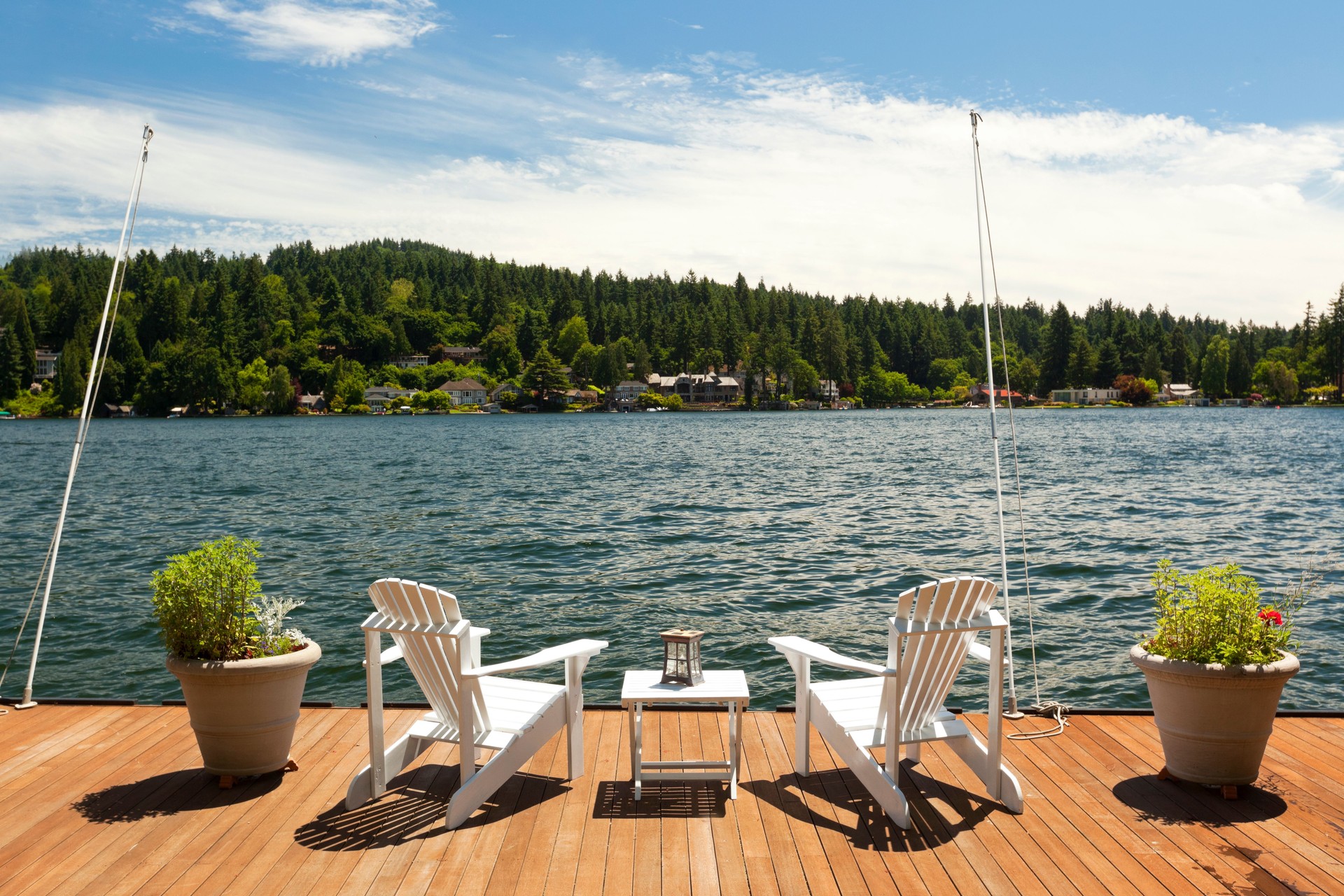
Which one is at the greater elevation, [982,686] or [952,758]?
[952,758]

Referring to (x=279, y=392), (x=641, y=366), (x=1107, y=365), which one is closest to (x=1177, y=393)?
(x=1107, y=365)

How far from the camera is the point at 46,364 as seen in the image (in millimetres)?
102312

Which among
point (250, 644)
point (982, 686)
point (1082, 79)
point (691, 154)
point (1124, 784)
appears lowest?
point (982, 686)

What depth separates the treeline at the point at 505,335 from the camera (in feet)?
317

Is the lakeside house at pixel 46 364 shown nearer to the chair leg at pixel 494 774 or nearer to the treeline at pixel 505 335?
the treeline at pixel 505 335

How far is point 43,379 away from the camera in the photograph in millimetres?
101250

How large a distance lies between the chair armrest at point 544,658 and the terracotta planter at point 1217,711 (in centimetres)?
243

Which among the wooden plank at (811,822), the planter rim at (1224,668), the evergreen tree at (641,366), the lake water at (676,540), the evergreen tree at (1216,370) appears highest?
the evergreen tree at (641,366)

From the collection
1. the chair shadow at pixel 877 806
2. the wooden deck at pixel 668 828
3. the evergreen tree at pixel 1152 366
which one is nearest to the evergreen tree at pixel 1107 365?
the evergreen tree at pixel 1152 366

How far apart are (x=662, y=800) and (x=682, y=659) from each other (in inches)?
24.9

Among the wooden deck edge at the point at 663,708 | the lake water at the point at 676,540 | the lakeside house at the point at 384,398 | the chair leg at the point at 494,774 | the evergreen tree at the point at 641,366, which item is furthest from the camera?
the evergreen tree at the point at 641,366

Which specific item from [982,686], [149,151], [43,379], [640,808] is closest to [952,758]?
[640,808]

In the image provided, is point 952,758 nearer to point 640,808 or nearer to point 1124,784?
point 1124,784

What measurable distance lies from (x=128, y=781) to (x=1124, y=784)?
4.66 metres
